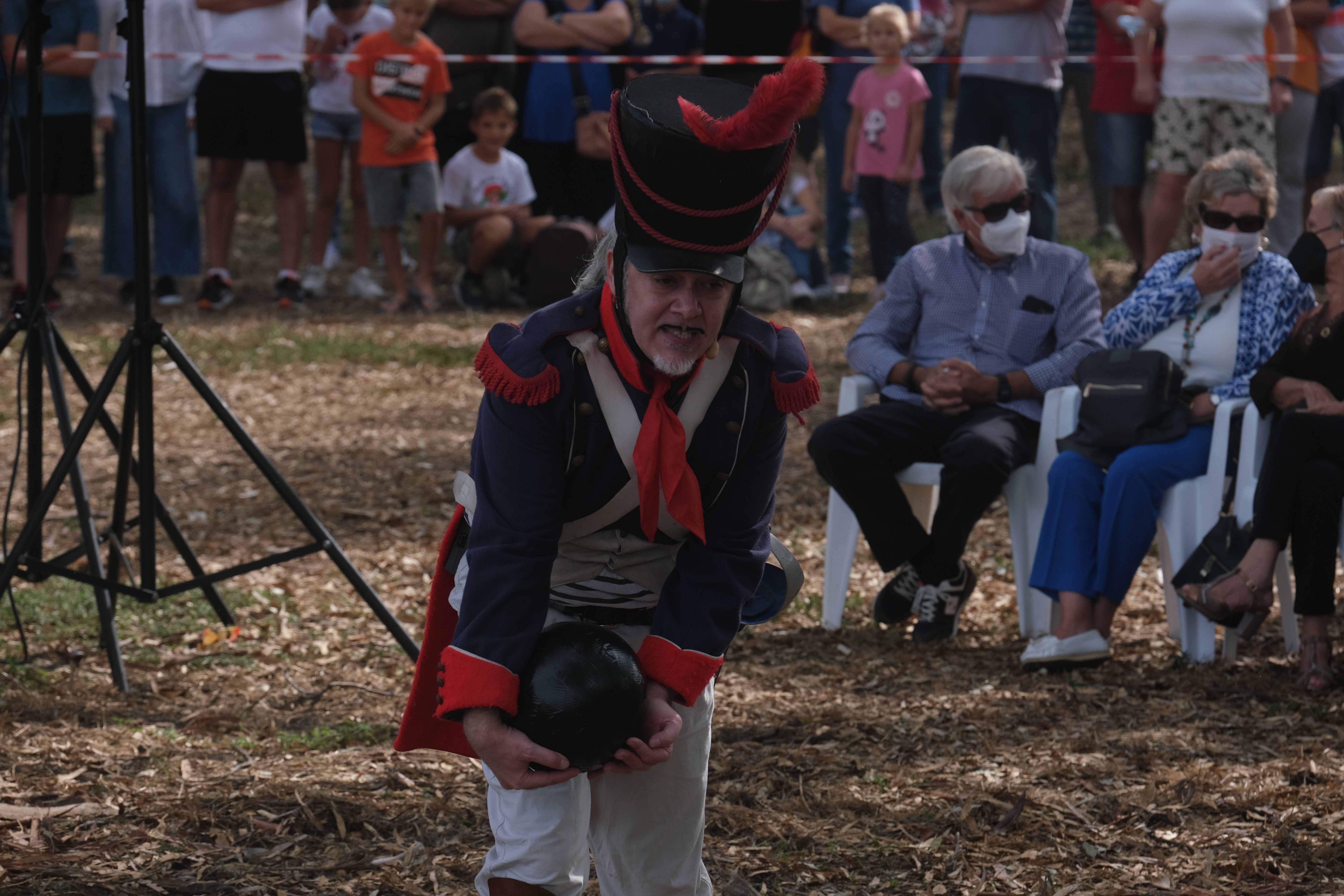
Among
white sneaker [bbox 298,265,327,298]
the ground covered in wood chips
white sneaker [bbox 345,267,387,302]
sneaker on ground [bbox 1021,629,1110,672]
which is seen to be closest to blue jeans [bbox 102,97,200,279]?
white sneaker [bbox 298,265,327,298]

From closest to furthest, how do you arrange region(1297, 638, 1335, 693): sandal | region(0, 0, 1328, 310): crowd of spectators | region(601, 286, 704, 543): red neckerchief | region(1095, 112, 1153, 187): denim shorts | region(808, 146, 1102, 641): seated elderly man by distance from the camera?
region(601, 286, 704, 543): red neckerchief → region(1297, 638, 1335, 693): sandal → region(808, 146, 1102, 641): seated elderly man → region(0, 0, 1328, 310): crowd of spectators → region(1095, 112, 1153, 187): denim shorts

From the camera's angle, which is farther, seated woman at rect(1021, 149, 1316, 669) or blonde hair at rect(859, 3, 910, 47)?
A: blonde hair at rect(859, 3, 910, 47)

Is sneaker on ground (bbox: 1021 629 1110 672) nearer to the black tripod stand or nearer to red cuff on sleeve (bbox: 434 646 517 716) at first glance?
the black tripod stand

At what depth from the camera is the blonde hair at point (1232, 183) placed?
5.34 m

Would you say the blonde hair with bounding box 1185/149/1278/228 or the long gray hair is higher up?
the blonde hair with bounding box 1185/149/1278/228

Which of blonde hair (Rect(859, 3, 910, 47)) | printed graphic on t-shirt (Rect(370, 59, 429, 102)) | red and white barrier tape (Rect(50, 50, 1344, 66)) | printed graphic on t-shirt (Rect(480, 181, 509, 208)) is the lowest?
printed graphic on t-shirt (Rect(480, 181, 509, 208))

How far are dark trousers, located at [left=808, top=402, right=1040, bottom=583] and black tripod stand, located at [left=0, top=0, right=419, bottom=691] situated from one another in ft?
5.21

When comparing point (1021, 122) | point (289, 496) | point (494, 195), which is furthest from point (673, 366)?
point (494, 195)

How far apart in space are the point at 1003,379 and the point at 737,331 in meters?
2.95

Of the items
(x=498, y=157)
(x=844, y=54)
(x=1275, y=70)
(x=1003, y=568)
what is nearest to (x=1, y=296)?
(x=498, y=157)

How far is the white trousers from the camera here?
2.72 meters

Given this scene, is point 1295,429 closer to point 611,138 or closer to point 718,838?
point 718,838

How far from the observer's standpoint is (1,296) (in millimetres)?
10805

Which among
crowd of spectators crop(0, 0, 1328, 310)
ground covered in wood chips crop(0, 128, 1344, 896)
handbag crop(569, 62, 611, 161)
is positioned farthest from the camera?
handbag crop(569, 62, 611, 161)
